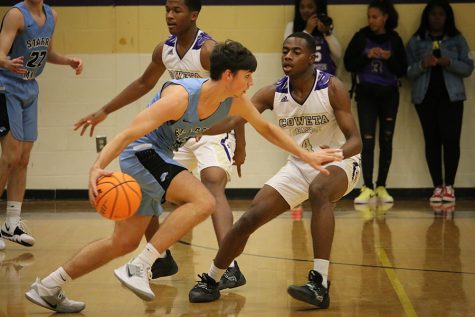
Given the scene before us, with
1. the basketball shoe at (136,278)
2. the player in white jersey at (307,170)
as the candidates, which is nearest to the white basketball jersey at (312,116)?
the player in white jersey at (307,170)

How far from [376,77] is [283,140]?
210 inches

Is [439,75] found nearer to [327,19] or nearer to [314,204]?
[327,19]

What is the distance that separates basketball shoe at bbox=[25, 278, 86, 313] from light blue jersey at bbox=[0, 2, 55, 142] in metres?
2.56

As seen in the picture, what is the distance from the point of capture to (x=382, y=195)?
10484 millimetres

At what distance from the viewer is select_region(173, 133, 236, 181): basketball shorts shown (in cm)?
652

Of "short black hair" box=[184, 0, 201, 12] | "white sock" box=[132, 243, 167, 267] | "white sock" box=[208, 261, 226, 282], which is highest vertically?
"short black hair" box=[184, 0, 201, 12]

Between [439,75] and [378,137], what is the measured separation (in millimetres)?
1066

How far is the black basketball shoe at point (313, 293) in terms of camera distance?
17.7ft

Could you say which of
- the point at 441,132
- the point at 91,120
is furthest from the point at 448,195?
the point at 91,120

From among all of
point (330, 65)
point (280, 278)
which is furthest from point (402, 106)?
point (280, 278)

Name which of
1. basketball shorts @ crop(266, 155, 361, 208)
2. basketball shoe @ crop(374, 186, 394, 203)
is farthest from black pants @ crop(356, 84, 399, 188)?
basketball shorts @ crop(266, 155, 361, 208)

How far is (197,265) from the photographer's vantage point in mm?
6879

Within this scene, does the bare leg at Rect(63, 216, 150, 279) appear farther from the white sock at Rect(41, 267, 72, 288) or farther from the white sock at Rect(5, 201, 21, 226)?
the white sock at Rect(5, 201, 21, 226)

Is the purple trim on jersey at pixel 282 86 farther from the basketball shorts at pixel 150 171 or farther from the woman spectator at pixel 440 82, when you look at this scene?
the woman spectator at pixel 440 82
